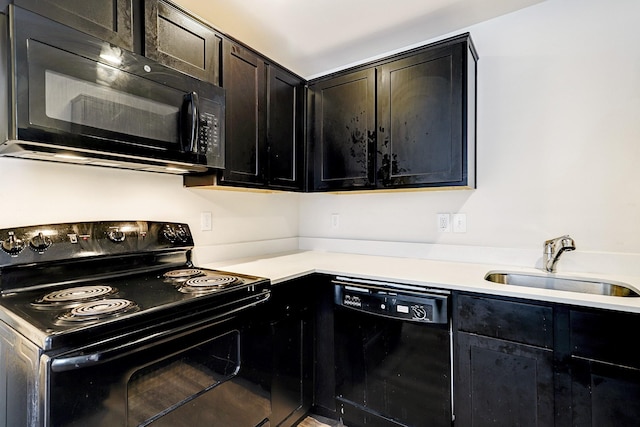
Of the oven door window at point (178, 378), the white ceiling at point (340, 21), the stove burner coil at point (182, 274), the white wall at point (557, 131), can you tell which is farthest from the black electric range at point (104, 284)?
the white wall at point (557, 131)

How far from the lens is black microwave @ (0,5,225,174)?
987 millimetres

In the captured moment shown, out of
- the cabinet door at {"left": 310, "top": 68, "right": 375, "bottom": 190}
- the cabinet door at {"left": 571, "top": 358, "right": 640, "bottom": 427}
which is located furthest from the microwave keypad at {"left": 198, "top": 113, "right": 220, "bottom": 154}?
the cabinet door at {"left": 571, "top": 358, "right": 640, "bottom": 427}

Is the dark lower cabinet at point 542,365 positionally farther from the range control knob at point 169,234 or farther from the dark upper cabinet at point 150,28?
the dark upper cabinet at point 150,28

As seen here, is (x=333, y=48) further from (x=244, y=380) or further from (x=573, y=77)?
(x=244, y=380)

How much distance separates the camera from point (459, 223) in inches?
81.3

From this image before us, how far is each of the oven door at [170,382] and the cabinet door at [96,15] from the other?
112cm

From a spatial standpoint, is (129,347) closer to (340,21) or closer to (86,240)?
(86,240)

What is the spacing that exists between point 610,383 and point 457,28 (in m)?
2.04

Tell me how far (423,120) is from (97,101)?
1584 mm

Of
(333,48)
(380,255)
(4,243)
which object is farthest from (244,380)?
(333,48)

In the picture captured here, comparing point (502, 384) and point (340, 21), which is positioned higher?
point (340, 21)

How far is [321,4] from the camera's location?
1.79 m

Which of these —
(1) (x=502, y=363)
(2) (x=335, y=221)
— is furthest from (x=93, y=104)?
(1) (x=502, y=363)

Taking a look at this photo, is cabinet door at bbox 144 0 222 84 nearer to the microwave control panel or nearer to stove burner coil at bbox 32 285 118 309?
the microwave control panel
